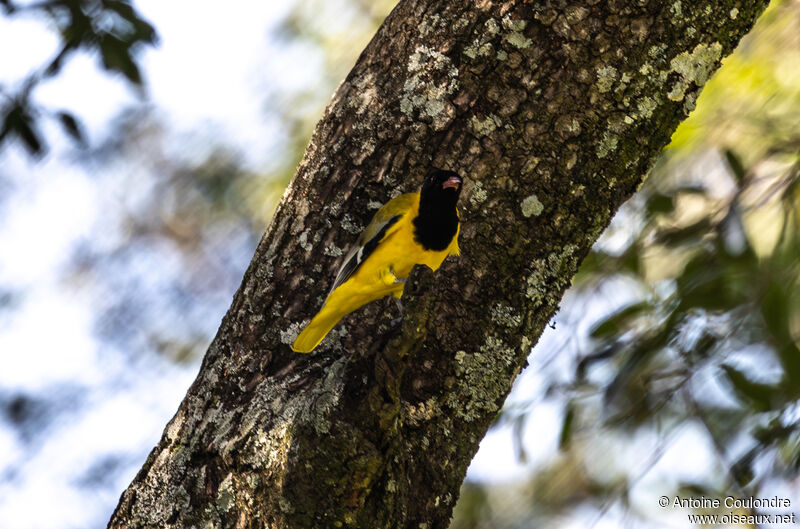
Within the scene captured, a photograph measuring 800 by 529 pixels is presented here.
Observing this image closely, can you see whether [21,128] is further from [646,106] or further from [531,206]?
[646,106]

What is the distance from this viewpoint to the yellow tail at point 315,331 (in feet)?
5.60

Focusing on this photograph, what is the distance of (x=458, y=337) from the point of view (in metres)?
1.71

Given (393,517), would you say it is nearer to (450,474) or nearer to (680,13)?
(450,474)

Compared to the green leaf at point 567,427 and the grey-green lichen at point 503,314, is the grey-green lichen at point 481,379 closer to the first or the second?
the grey-green lichen at point 503,314

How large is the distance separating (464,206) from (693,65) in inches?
24.7

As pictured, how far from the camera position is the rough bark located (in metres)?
1.68

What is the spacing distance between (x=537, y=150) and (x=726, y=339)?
3.28 ft

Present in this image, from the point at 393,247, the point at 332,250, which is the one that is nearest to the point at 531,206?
the point at 393,247

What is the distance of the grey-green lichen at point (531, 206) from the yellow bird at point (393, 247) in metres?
0.16

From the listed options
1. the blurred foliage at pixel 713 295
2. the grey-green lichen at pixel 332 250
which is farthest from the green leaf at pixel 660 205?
the grey-green lichen at pixel 332 250

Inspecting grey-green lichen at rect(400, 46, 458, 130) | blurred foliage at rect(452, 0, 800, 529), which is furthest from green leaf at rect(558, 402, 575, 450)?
grey-green lichen at rect(400, 46, 458, 130)

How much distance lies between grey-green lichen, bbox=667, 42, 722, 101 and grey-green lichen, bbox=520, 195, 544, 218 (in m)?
0.40

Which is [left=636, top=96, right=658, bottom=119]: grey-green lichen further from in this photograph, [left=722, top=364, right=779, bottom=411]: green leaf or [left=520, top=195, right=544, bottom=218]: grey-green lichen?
[left=722, top=364, right=779, bottom=411]: green leaf

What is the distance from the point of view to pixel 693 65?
5.73 ft
